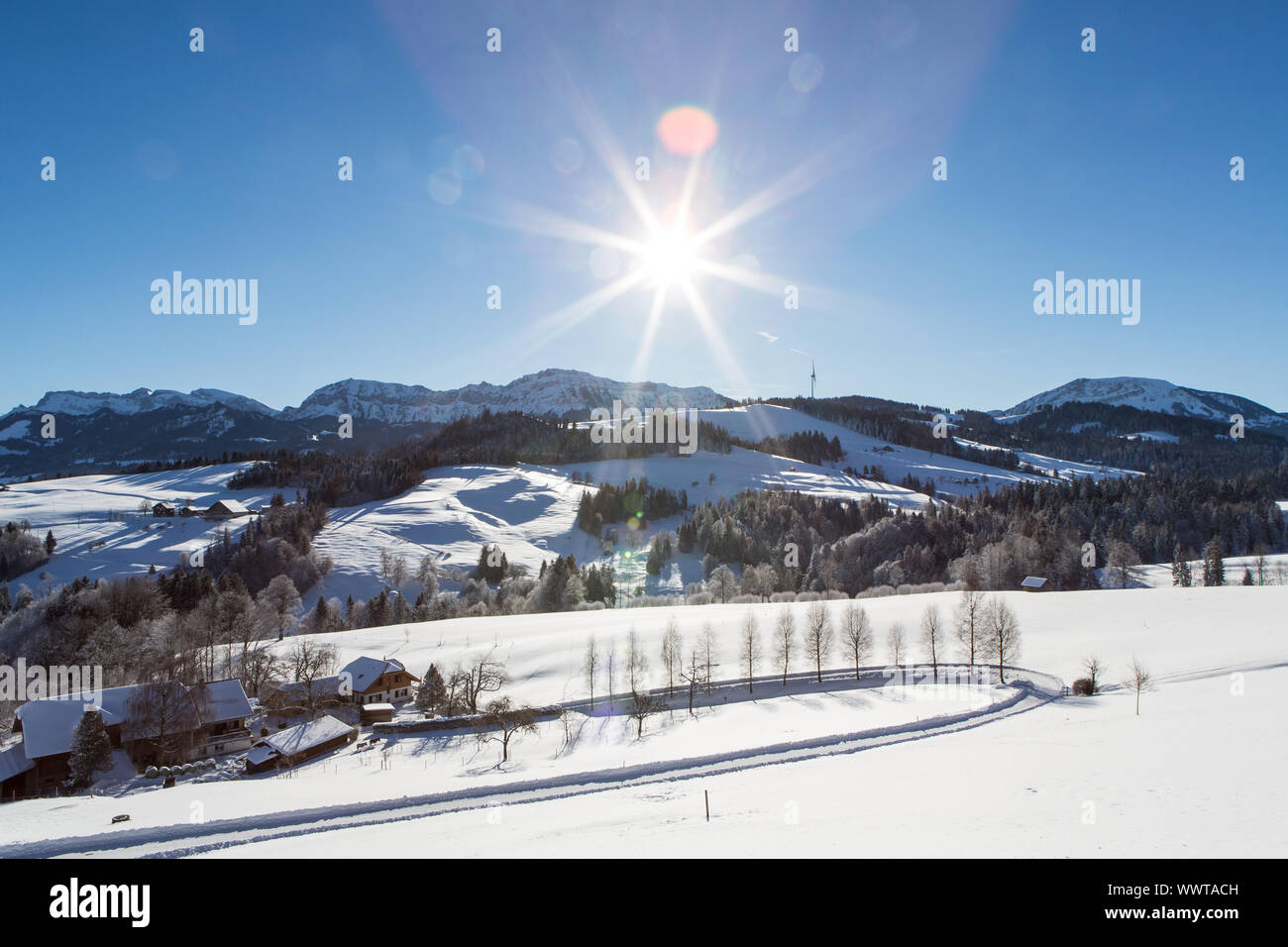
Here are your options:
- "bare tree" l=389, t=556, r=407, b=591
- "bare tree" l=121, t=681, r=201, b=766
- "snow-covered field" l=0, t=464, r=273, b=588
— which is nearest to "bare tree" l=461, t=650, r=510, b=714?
"bare tree" l=121, t=681, r=201, b=766

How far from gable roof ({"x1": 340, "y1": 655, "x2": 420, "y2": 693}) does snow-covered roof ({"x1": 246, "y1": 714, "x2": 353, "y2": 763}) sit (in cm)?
654

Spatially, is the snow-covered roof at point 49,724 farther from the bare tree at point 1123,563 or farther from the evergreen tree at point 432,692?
the bare tree at point 1123,563

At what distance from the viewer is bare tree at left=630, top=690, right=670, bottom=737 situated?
38034 millimetres

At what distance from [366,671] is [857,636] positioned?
40.7 meters

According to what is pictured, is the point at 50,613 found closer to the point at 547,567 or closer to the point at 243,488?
the point at 547,567

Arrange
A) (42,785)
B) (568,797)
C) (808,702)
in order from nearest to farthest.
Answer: (568,797) < (42,785) < (808,702)

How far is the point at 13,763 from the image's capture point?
32750 millimetres

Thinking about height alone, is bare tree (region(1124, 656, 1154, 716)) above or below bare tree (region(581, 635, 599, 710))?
above

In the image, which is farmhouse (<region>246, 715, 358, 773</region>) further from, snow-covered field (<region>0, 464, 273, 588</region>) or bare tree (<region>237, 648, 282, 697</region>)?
snow-covered field (<region>0, 464, 273, 588</region>)

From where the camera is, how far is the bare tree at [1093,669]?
124ft
